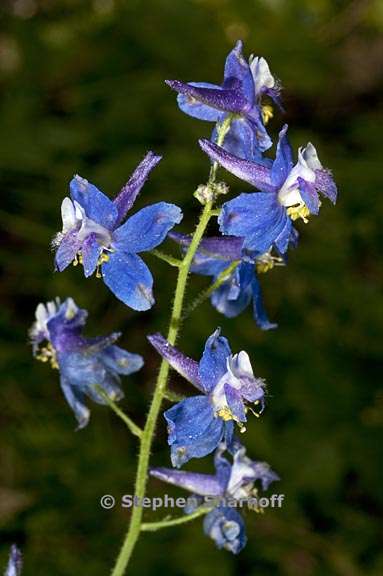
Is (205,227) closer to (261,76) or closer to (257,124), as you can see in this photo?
(257,124)

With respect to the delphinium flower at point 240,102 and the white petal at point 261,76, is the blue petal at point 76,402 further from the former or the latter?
the white petal at point 261,76

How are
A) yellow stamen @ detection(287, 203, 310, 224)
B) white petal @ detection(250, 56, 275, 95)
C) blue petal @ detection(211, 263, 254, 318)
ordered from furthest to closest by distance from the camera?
1. blue petal @ detection(211, 263, 254, 318)
2. white petal @ detection(250, 56, 275, 95)
3. yellow stamen @ detection(287, 203, 310, 224)

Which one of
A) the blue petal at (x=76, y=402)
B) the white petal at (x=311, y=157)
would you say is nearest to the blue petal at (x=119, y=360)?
the blue petal at (x=76, y=402)

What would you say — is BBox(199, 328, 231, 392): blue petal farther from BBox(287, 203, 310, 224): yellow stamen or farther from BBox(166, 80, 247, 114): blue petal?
BBox(166, 80, 247, 114): blue petal

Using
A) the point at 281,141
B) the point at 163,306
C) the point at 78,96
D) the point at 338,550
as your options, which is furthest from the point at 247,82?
the point at 78,96

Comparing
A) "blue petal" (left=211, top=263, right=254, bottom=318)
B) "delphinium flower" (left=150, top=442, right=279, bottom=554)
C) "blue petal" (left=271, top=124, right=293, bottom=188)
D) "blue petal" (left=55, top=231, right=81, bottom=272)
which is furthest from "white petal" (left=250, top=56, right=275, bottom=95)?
"delphinium flower" (left=150, top=442, right=279, bottom=554)
